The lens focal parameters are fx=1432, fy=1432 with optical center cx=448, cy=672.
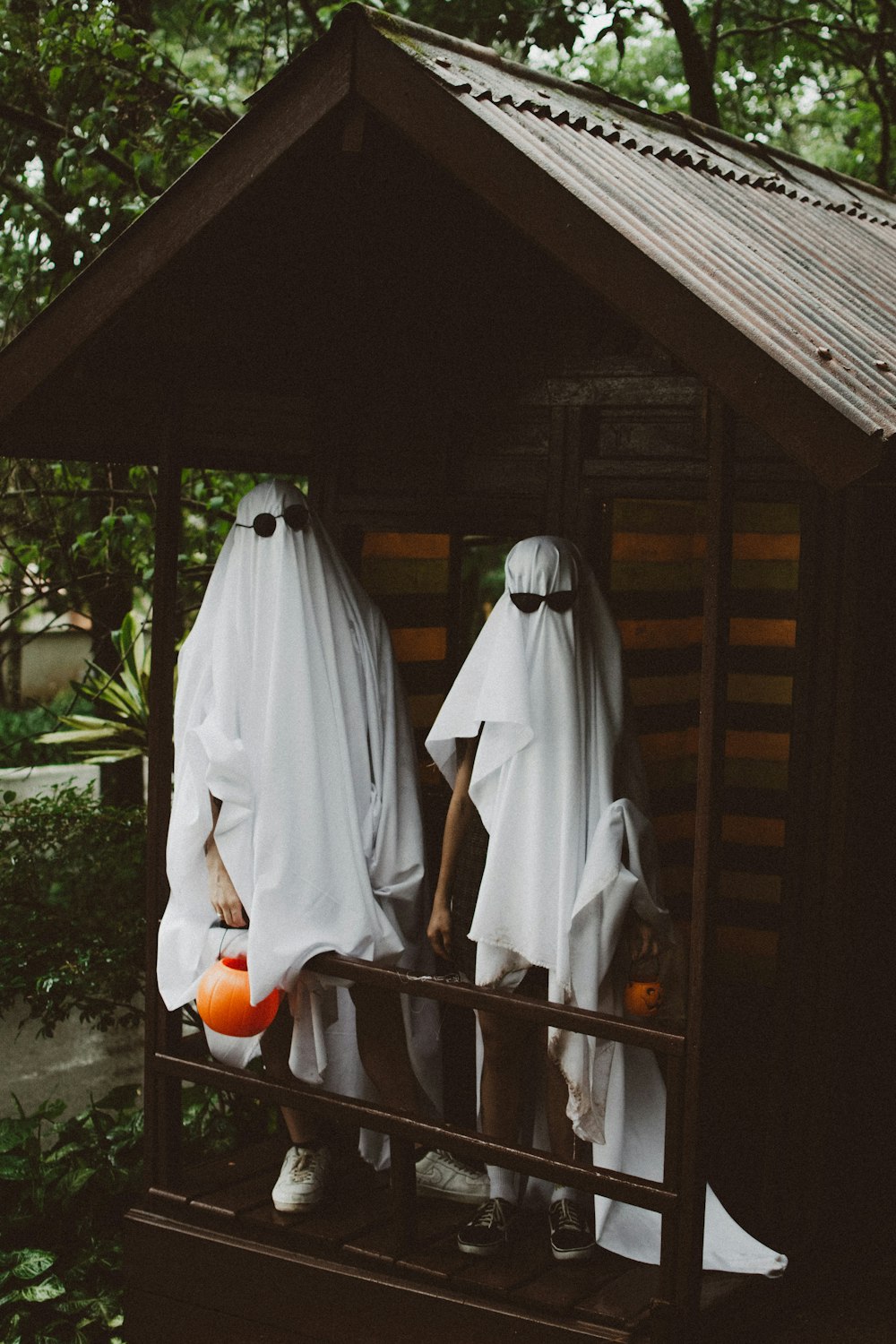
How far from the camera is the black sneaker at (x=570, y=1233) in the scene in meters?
4.21

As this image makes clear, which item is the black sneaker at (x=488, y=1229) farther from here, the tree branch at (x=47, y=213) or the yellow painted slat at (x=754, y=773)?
the tree branch at (x=47, y=213)

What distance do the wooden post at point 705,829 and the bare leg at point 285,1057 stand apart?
1.44 metres

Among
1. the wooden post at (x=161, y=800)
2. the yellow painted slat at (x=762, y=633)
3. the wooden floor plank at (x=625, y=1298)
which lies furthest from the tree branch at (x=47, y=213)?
the wooden floor plank at (x=625, y=1298)

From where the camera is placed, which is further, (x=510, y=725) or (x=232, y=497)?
(x=232, y=497)

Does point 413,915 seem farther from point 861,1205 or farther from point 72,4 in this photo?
point 72,4

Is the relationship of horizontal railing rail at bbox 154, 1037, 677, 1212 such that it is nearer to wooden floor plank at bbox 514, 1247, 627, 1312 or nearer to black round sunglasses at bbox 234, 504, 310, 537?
wooden floor plank at bbox 514, 1247, 627, 1312

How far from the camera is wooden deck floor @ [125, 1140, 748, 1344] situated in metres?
4.02

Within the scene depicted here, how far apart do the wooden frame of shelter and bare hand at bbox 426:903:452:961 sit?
0.98ft

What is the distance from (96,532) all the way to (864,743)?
419cm

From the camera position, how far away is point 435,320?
5.36 m

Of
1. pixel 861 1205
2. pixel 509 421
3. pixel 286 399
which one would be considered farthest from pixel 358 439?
pixel 861 1205

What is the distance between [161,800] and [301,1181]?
1.32 m

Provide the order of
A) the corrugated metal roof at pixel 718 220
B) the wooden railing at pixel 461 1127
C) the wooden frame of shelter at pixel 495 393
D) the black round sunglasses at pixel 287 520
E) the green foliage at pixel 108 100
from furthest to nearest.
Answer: the green foliage at pixel 108 100, the black round sunglasses at pixel 287 520, the wooden railing at pixel 461 1127, the wooden frame of shelter at pixel 495 393, the corrugated metal roof at pixel 718 220

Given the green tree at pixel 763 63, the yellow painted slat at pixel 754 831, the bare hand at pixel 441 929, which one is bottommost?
the bare hand at pixel 441 929
